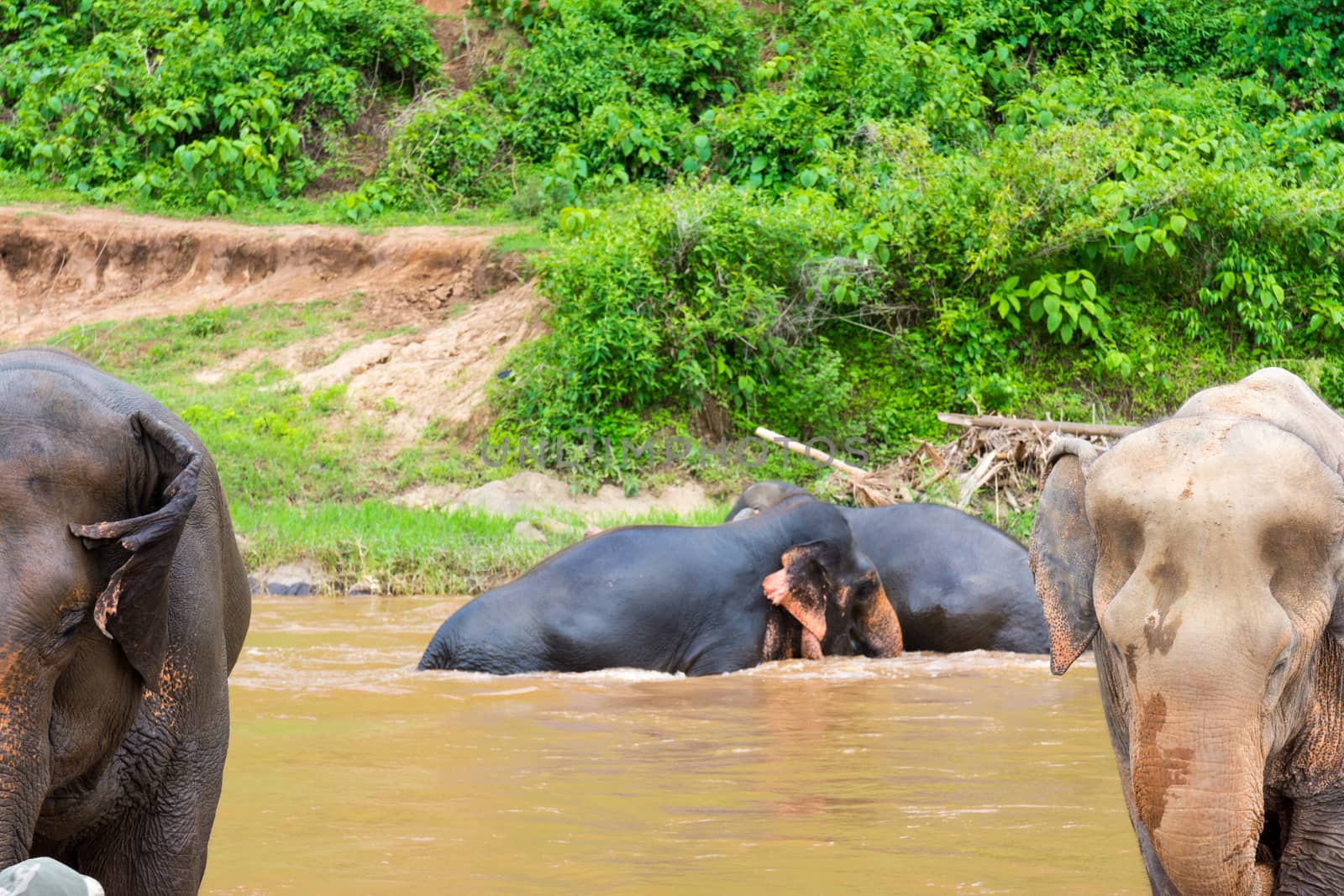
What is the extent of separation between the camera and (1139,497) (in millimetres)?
3062

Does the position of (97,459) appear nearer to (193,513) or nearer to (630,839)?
(193,513)

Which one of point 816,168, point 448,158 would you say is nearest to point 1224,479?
point 816,168

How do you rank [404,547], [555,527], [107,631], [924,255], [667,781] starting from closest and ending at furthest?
[107,631], [667,781], [404,547], [555,527], [924,255]

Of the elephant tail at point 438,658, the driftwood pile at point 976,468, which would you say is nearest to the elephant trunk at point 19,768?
the elephant tail at point 438,658

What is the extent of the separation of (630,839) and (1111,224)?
11.1 metres

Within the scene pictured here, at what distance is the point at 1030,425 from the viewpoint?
12727 millimetres

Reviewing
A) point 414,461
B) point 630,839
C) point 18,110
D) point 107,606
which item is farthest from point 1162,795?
point 18,110

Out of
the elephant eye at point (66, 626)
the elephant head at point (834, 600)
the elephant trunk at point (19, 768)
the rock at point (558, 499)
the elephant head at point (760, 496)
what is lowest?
the rock at point (558, 499)

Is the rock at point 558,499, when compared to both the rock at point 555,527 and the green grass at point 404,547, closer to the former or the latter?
the rock at point 555,527

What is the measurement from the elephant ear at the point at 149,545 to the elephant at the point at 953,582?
639 cm

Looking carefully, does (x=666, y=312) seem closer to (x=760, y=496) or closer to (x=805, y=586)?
(x=760, y=496)

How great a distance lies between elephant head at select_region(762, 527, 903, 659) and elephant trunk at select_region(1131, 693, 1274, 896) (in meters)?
5.87

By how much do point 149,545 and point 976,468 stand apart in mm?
10094

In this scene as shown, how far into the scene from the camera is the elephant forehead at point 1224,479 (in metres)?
2.97
